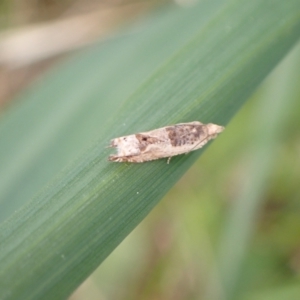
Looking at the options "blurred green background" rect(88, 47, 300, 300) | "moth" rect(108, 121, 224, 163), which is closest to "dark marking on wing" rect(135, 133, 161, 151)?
"moth" rect(108, 121, 224, 163)

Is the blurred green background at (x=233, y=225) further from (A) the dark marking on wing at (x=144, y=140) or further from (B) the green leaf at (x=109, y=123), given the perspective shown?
(A) the dark marking on wing at (x=144, y=140)

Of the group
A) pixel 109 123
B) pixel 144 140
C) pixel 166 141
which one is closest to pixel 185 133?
pixel 166 141

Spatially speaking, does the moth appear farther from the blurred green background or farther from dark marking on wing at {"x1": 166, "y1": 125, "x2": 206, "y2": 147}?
the blurred green background

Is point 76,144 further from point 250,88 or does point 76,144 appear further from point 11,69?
point 11,69

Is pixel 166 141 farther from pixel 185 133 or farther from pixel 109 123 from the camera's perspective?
pixel 109 123

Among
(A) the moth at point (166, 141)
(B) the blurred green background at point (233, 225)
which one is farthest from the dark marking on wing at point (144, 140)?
(B) the blurred green background at point (233, 225)

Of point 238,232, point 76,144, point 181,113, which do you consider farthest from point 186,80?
point 238,232
